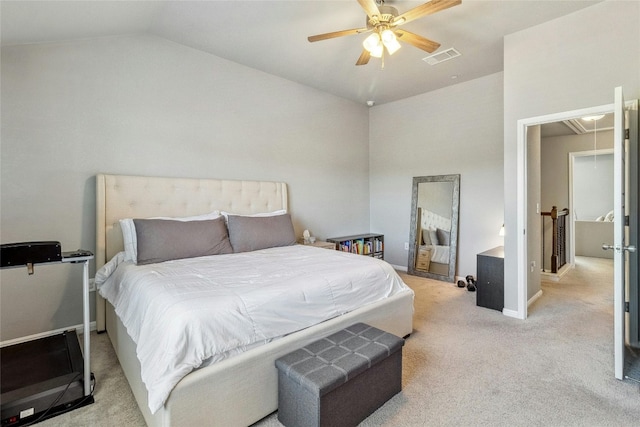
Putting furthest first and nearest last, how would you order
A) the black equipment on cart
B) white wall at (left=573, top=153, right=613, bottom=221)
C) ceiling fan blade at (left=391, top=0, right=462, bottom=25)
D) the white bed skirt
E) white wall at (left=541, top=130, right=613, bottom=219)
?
white wall at (left=573, top=153, right=613, bottom=221)
white wall at (left=541, top=130, right=613, bottom=219)
ceiling fan blade at (left=391, top=0, right=462, bottom=25)
the black equipment on cart
the white bed skirt

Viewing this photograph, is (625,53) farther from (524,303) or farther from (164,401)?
(164,401)

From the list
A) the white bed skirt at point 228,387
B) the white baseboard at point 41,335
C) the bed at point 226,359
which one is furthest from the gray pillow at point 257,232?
the white baseboard at point 41,335

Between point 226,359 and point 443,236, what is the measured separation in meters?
3.95

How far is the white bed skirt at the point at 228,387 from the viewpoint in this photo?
1.41m

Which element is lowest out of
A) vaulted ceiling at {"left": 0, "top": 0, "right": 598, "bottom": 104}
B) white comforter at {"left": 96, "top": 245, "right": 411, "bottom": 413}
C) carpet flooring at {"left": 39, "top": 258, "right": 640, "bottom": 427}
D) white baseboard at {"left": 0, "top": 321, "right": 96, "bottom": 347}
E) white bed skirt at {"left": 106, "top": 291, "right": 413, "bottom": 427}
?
carpet flooring at {"left": 39, "top": 258, "right": 640, "bottom": 427}

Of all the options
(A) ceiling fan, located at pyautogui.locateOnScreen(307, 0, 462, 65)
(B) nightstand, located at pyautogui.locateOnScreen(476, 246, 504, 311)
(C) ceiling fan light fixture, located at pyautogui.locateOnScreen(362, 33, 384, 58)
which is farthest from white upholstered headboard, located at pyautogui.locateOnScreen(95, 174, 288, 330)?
(B) nightstand, located at pyautogui.locateOnScreen(476, 246, 504, 311)

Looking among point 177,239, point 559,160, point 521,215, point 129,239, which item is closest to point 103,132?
point 129,239

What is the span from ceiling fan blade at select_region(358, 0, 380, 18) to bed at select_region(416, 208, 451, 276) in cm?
324

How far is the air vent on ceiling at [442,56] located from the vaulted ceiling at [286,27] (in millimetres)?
58

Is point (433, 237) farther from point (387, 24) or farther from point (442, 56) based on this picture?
point (387, 24)

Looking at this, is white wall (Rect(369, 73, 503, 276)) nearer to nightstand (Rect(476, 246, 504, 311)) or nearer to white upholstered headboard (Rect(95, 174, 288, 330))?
nightstand (Rect(476, 246, 504, 311))

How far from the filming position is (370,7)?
7.03 feet

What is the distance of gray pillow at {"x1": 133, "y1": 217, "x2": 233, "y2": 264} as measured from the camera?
2600 millimetres

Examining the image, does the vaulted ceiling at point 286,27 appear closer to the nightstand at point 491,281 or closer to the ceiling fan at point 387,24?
the ceiling fan at point 387,24
